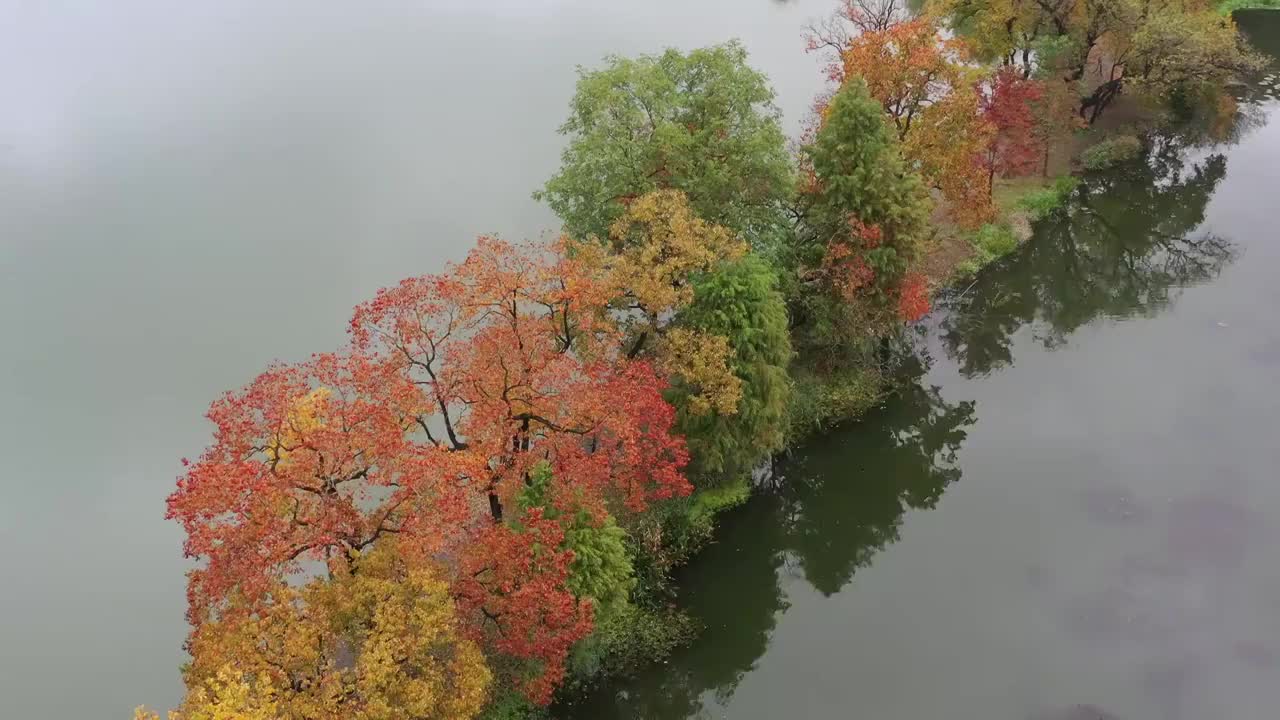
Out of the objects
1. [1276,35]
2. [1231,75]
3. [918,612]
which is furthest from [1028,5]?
[918,612]

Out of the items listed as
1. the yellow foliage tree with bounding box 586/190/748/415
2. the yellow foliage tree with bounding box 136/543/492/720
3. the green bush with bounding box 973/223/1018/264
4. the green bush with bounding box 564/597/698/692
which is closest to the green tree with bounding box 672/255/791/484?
the yellow foliage tree with bounding box 586/190/748/415

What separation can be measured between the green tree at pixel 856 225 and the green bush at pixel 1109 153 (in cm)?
1640

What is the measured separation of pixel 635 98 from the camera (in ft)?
79.0

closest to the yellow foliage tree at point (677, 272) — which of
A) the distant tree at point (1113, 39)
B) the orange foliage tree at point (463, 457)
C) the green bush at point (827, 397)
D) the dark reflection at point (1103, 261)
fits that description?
the orange foliage tree at point (463, 457)

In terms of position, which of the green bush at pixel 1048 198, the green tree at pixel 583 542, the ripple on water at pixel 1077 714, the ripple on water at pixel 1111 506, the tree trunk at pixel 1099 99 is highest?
the tree trunk at pixel 1099 99

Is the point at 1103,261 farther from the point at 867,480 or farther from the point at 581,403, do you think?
the point at 581,403

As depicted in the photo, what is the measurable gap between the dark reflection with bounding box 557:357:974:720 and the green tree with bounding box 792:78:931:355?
134 inches

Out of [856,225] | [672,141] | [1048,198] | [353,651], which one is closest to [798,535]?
[856,225]

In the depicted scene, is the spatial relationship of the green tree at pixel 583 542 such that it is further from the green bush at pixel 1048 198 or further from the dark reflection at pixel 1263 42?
the dark reflection at pixel 1263 42

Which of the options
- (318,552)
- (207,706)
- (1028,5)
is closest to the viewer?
(207,706)

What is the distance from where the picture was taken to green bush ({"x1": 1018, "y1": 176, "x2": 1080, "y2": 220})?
1463 inches

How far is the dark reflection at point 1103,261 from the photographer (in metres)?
32.1

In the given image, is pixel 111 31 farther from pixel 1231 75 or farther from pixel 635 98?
pixel 1231 75

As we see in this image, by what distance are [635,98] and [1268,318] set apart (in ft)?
77.4
